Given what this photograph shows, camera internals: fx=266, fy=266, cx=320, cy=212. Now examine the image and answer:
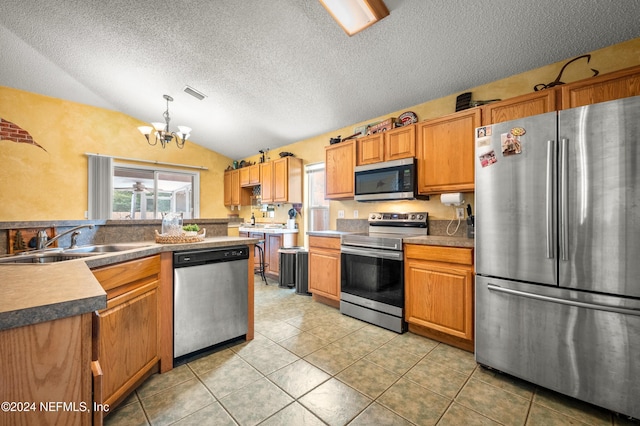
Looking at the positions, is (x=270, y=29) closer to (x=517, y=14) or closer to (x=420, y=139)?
(x=420, y=139)

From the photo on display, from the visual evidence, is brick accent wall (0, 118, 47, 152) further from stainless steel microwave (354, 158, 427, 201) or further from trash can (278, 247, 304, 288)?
stainless steel microwave (354, 158, 427, 201)

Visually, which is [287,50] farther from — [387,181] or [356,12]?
[387,181]

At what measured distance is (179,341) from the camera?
193 cm

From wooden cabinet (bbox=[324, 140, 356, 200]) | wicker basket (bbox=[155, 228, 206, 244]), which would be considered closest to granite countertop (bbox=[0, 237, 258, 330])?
wicker basket (bbox=[155, 228, 206, 244])

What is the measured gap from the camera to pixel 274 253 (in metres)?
4.57

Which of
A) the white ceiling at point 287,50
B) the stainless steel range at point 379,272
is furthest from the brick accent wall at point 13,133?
the stainless steel range at point 379,272

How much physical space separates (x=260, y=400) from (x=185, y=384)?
1.79 feet

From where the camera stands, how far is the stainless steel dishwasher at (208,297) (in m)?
1.92

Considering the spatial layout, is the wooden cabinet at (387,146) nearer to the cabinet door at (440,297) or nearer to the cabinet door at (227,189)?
the cabinet door at (440,297)

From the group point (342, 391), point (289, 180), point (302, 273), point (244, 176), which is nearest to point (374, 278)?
point (342, 391)

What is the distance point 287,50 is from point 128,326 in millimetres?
2664

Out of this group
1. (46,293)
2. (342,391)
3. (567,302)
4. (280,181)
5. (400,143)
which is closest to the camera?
(46,293)

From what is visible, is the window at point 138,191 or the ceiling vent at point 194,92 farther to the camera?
the window at point 138,191

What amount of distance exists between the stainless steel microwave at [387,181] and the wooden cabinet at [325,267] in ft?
2.23
